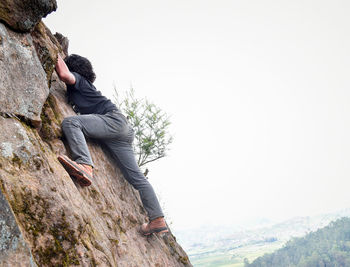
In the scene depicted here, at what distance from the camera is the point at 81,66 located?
6.72m

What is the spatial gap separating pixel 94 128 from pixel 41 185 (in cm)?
→ 246

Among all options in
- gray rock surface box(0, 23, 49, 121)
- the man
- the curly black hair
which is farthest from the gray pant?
the curly black hair

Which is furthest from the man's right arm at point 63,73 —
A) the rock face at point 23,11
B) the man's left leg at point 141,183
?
the man's left leg at point 141,183

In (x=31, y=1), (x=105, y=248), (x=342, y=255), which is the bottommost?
(x=342, y=255)

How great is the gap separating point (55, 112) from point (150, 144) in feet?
51.8

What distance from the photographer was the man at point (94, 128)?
566 centimetres

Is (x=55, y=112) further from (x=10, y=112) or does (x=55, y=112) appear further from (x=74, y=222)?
(x=74, y=222)

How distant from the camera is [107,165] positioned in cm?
711

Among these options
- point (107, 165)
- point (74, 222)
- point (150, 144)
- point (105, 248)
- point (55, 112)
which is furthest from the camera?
point (150, 144)

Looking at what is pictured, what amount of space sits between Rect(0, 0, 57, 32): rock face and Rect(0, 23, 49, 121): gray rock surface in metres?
0.15

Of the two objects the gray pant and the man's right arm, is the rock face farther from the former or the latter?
the gray pant

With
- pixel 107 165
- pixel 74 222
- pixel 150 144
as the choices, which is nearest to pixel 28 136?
pixel 74 222

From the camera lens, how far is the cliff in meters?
3.47

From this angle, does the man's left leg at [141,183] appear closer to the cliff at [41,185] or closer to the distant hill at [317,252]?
the cliff at [41,185]
